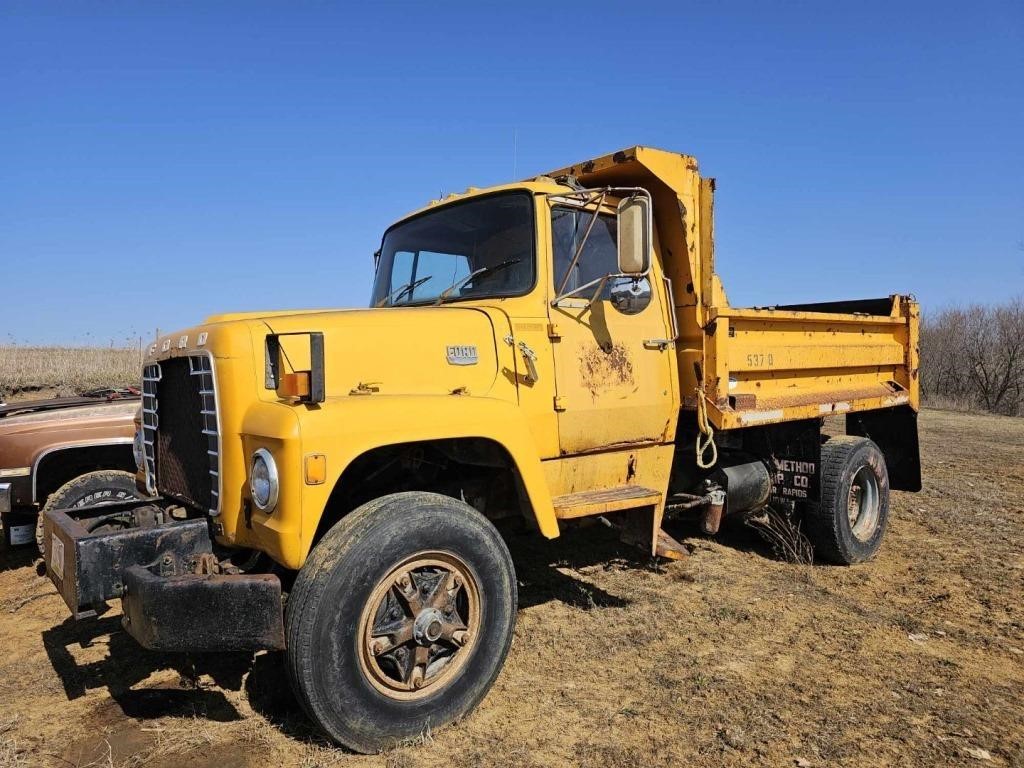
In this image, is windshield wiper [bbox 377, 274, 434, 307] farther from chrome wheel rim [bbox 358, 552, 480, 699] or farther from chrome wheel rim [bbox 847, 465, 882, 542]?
chrome wheel rim [bbox 847, 465, 882, 542]

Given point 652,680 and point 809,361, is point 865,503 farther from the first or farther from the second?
point 652,680

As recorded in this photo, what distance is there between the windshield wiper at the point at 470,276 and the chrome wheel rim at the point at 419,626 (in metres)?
1.72

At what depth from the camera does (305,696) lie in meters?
2.82

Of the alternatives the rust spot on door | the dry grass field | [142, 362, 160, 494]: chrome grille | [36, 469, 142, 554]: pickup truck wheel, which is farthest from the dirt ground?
the dry grass field

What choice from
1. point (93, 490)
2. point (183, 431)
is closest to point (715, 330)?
point (183, 431)

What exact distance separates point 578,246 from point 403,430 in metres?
1.68

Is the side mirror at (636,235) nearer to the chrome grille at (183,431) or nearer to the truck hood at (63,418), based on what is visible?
the chrome grille at (183,431)

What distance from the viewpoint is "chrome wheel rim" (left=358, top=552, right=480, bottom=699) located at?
3033 millimetres

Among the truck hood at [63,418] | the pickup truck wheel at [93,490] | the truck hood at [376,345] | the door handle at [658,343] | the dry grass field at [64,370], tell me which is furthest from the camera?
the dry grass field at [64,370]

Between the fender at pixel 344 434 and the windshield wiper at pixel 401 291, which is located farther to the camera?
the windshield wiper at pixel 401 291

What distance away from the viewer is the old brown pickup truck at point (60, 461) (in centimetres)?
539

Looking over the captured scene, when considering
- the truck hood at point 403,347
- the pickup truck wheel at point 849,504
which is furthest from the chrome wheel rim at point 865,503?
the truck hood at point 403,347

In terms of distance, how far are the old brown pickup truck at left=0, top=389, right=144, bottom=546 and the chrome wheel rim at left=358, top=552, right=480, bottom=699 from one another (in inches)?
128

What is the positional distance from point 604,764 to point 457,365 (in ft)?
6.36
